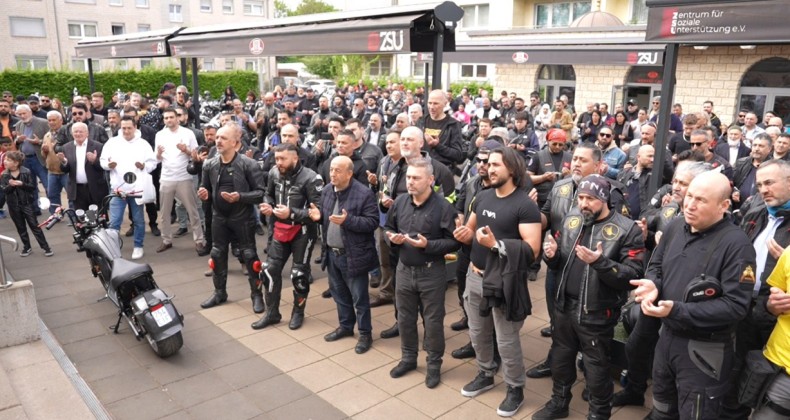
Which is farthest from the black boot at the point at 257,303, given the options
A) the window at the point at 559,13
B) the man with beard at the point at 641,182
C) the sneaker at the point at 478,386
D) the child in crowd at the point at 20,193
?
the window at the point at 559,13

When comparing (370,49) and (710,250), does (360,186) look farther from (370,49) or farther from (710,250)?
(710,250)

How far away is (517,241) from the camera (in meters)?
4.00

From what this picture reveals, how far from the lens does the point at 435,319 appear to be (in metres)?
4.69

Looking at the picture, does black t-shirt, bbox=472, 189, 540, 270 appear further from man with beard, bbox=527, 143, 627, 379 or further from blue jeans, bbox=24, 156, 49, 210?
blue jeans, bbox=24, 156, 49, 210

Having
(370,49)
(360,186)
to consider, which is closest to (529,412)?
(360,186)

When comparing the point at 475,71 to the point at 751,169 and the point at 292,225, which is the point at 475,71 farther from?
the point at 292,225

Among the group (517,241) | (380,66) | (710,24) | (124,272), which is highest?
(380,66)

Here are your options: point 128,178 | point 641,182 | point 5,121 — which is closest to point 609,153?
point 641,182

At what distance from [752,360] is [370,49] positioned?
4.44 meters

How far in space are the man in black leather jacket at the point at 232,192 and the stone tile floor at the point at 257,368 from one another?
64 centimetres

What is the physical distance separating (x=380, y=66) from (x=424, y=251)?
→ 39547 millimetres

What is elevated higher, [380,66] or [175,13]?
[175,13]

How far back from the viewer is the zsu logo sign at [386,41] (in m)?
5.82

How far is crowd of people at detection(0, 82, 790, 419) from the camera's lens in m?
3.28
